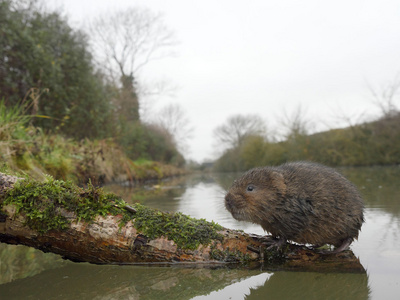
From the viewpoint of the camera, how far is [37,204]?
235 centimetres

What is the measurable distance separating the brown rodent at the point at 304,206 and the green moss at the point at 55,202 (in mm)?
1182

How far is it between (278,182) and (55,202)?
6.25 feet

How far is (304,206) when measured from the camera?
2650 mm

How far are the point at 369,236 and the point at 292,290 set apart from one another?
5.32 ft

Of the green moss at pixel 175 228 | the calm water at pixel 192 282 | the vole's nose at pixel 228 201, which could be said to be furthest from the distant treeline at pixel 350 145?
the calm water at pixel 192 282

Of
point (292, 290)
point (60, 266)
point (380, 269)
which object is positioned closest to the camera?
point (292, 290)

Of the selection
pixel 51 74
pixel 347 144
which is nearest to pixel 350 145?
pixel 347 144

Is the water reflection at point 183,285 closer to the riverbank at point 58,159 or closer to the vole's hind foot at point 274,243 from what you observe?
the vole's hind foot at point 274,243

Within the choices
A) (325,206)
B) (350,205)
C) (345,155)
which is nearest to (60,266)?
(325,206)

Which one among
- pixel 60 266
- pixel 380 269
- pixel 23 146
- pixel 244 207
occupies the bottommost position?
pixel 60 266

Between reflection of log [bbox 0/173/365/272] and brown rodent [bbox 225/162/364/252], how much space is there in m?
0.24

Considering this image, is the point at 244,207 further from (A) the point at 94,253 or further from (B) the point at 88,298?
(B) the point at 88,298

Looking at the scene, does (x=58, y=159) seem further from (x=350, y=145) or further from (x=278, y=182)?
(x=350, y=145)

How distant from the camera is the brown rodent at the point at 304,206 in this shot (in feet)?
8.60
